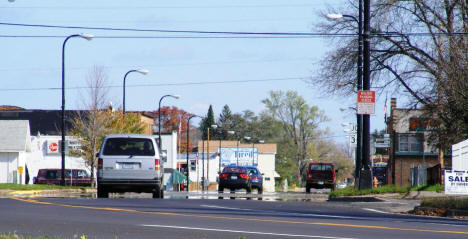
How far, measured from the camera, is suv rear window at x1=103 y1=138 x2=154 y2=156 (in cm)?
2234

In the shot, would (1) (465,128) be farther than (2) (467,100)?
Yes

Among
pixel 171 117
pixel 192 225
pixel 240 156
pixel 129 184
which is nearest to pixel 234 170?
pixel 129 184

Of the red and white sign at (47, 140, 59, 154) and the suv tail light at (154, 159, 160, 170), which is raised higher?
the red and white sign at (47, 140, 59, 154)

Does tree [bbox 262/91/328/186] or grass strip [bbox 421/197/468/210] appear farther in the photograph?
tree [bbox 262/91/328/186]

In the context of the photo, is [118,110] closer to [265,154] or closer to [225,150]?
[225,150]

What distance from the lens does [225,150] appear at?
106625 millimetres

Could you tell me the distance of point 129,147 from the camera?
22438mm

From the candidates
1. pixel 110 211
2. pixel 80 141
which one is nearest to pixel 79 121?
pixel 80 141

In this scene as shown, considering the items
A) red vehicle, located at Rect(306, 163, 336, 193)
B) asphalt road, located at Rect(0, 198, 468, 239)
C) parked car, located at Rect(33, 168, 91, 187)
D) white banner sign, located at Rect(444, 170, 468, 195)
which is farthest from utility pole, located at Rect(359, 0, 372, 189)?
parked car, located at Rect(33, 168, 91, 187)

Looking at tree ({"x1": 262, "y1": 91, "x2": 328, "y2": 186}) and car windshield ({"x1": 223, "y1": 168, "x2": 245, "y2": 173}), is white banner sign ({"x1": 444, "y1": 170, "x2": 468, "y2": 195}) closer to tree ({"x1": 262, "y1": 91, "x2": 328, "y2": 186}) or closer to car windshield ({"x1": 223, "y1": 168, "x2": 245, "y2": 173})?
car windshield ({"x1": 223, "y1": 168, "x2": 245, "y2": 173})

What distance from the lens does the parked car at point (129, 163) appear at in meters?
22.2

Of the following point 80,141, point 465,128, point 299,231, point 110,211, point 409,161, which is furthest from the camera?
point 409,161

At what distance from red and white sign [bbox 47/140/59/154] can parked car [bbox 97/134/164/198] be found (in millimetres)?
47054

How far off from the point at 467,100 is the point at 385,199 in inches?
199
